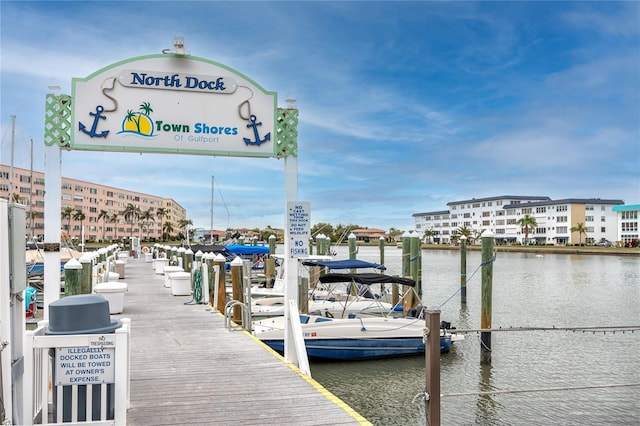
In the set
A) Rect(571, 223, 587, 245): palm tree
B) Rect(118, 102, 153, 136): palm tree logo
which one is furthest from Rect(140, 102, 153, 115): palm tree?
Rect(571, 223, 587, 245): palm tree

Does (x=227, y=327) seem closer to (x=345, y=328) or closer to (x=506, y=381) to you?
(x=345, y=328)

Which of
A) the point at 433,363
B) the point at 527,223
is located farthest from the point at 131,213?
the point at 433,363

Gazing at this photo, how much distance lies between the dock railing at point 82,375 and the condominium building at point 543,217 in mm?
112821

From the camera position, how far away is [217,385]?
8.05 m

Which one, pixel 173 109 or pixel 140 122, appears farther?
pixel 173 109

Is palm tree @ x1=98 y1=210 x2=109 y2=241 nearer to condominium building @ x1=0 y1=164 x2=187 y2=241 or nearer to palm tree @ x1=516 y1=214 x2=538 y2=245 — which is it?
condominium building @ x1=0 y1=164 x2=187 y2=241

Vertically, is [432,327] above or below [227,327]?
above

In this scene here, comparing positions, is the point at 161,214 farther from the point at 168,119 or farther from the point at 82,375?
the point at 82,375

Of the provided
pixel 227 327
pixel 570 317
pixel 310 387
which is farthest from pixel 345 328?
pixel 570 317

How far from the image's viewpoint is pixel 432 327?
6.30m

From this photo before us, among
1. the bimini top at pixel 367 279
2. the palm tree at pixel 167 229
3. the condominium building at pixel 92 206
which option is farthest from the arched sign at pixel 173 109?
the palm tree at pixel 167 229

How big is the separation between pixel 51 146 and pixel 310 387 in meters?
5.35

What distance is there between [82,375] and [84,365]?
102 millimetres

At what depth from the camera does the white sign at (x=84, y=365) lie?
226 inches
